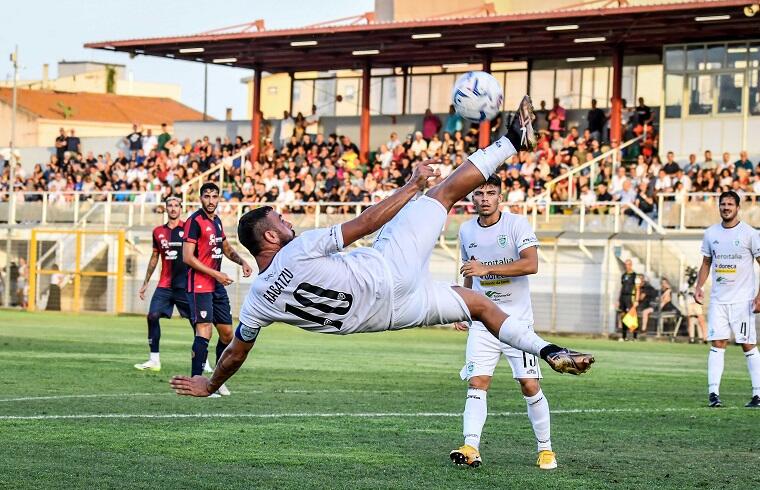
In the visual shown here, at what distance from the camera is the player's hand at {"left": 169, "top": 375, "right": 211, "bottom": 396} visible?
900 centimetres

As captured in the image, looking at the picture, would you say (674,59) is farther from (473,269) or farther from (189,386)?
(189,386)

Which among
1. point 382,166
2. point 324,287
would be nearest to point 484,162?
point 324,287

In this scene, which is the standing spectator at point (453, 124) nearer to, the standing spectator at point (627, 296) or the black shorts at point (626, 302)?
the standing spectator at point (627, 296)

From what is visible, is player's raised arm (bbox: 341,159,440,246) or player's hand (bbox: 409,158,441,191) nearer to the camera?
player's raised arm (bbox: 341,159,440,246)

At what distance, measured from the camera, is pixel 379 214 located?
841 centimetres

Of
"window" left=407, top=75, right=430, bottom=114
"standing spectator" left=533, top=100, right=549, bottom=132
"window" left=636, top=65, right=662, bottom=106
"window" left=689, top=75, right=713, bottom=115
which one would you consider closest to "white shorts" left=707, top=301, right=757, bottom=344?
"window" left=689, top=75, right=713, bottom=115

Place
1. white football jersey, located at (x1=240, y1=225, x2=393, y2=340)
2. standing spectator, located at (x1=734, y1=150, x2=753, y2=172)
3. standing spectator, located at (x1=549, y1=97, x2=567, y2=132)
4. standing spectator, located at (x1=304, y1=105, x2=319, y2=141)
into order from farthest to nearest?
1. standing spectator, located at (x1=304, y1=105, x2=319, y2=141)
2. standing spectator, located at (x1=549, y1=97, x2=567, y2=132)
3. standing spectator, located at (x1=734, y1=150, x2=753, y2=172)
4. white football jersey, located at (x1=240, y1=225, x2=393, y2=340)

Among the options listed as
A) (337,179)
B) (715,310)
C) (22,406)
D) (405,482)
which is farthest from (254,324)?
(337,179)

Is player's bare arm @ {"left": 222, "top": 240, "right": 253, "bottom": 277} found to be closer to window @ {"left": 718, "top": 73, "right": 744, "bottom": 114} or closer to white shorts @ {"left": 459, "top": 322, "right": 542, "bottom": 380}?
white shorts @ {"left": 459, "top": 322, "right": 542, "bottom": 380}

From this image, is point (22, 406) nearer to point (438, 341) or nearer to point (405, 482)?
point (405, 482)

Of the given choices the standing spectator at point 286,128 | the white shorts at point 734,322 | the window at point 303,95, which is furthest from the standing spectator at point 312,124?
Result: the white shorts at point 734,322

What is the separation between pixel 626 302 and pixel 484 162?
75.8ft

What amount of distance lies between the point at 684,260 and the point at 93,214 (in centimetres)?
1877

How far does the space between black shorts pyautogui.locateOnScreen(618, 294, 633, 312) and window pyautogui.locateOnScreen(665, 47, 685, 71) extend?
1025 centimetres
